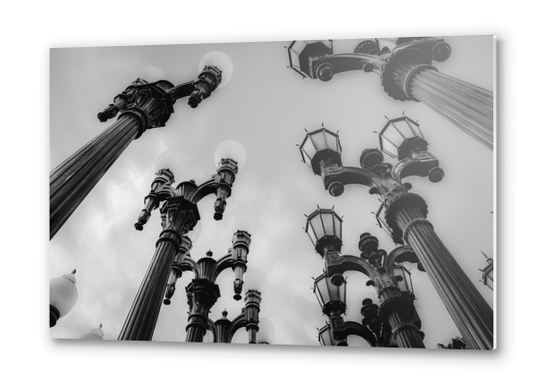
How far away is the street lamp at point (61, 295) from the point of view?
3.03m

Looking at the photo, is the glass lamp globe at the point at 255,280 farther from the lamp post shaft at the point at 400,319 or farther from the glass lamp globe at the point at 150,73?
the glass lamp globe at the point at 150,73

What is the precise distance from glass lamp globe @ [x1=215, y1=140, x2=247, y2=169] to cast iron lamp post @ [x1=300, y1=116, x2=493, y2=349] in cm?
30

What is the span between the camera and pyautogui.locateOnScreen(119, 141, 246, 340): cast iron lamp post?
9.68ft

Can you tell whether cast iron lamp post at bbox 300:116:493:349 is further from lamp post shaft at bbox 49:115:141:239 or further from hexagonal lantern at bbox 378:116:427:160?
lamp post shaft at bbox 49:115:141:239

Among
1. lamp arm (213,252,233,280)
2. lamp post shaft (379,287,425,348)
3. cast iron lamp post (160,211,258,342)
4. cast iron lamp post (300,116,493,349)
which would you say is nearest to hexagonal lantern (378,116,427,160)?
cast iron lamp post (300,116,493,349)

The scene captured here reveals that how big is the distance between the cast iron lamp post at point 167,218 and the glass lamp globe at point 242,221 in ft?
0.22

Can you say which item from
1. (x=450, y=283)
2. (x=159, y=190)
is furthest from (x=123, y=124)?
(x=450, y=283)

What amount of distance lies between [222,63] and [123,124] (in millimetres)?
594

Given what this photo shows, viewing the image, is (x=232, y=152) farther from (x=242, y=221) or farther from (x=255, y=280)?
(x=255, y=280)

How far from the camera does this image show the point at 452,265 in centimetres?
277
